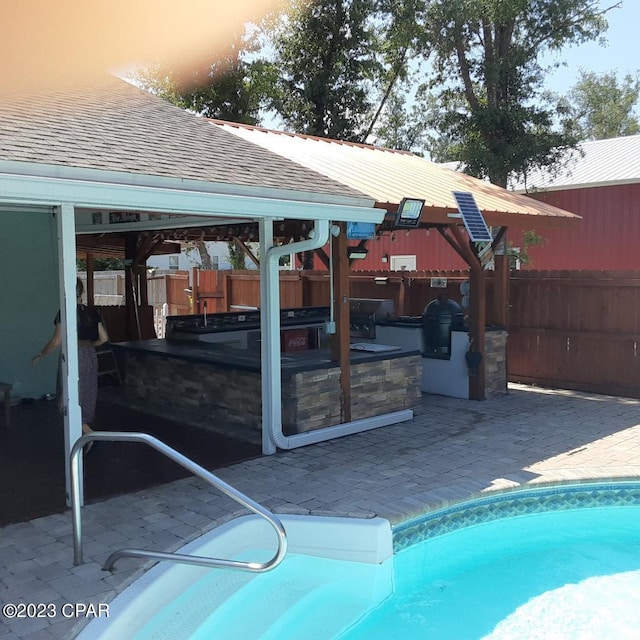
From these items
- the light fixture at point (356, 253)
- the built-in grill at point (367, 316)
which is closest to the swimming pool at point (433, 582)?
the light fixture at point (356, 253)

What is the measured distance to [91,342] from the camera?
241 inches

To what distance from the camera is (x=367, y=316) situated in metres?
10.1

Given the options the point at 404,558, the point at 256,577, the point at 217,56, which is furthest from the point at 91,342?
the point at 217,56

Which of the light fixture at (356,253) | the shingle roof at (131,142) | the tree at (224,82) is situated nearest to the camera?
the shingle roof at (131,142)

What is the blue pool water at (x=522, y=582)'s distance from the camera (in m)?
4.16

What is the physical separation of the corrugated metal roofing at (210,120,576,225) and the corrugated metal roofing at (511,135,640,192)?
15.1 feet

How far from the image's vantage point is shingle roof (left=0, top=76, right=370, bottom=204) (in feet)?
15.1

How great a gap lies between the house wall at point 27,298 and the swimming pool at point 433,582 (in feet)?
17.5

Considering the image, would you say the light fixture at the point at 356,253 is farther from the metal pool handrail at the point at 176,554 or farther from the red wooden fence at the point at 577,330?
the metal pool handrail at the point at 176,554

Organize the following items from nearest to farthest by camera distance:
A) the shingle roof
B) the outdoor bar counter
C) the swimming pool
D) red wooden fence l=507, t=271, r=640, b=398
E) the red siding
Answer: the swimming pool < the shingle roof < the outdoor bar counter < red wooden fence l=507, t=271, r=640, b=398 < the red siding

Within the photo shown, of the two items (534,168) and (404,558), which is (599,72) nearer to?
(534,168)

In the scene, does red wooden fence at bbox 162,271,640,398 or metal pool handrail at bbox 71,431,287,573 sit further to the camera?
red wooden fence at bbox 162,271,640,398

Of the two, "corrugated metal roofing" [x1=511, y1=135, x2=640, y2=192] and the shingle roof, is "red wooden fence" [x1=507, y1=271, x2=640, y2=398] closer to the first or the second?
the shingle roof

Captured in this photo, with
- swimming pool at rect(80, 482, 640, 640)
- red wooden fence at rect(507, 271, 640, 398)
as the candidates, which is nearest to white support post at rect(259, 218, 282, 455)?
swimming pool at rect(80, 482, 640, 640)
